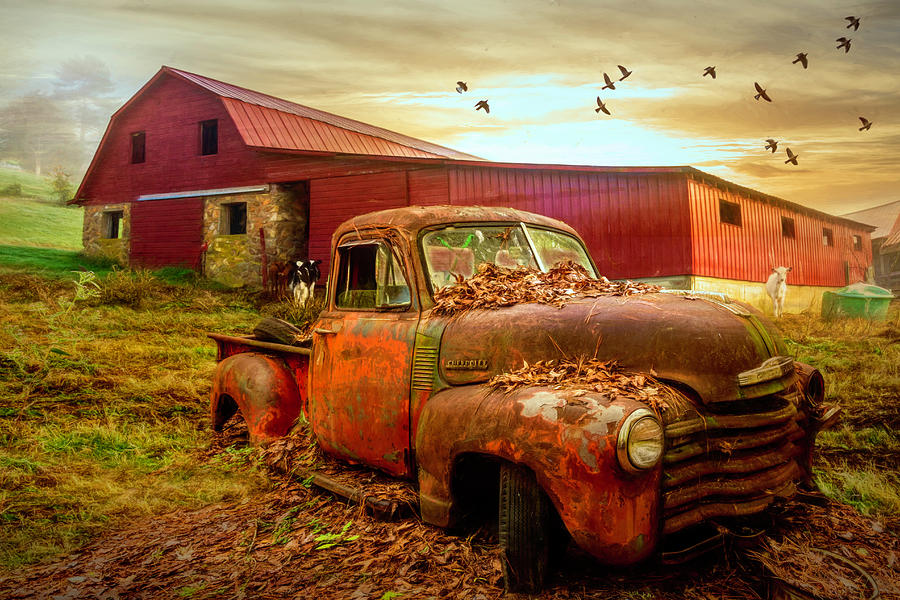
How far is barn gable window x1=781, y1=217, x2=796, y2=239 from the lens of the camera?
18.6m

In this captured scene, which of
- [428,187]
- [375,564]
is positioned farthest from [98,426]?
A: [428,187]

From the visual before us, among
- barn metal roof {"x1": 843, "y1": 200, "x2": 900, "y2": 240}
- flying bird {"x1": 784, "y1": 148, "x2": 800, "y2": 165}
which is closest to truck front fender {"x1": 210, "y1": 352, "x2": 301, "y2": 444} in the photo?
flying bird {"x1": 784, "y1": 148, "x2": 800, "y2": 165}

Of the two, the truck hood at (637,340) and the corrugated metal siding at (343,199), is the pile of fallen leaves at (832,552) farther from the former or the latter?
the corrugated metal siding at (343,199)

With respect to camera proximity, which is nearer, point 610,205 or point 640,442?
point 640,442

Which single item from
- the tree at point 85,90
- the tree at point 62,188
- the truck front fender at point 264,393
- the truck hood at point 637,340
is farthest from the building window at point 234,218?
the tree at point 85,90

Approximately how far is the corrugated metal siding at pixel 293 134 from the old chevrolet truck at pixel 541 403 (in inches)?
549

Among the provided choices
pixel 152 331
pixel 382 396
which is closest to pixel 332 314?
pixel 382 396

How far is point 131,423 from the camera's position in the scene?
5.77m

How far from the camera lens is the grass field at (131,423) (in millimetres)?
3740

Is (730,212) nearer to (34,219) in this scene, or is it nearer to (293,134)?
(293,134)

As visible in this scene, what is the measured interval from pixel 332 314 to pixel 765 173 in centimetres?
1510

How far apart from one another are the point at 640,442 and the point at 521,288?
1.24m

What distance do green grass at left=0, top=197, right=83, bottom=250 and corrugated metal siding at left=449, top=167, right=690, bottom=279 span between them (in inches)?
696

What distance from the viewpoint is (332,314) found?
3990 mm
